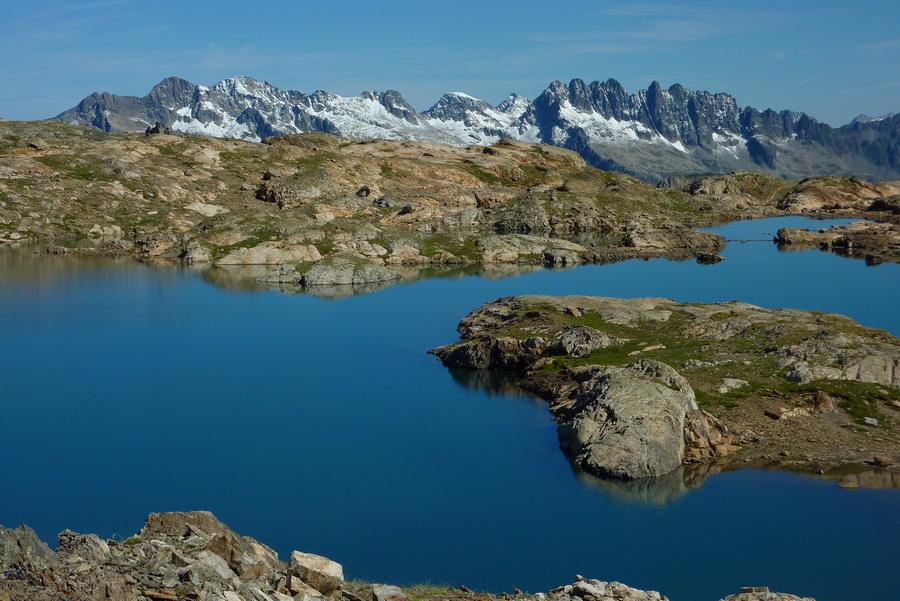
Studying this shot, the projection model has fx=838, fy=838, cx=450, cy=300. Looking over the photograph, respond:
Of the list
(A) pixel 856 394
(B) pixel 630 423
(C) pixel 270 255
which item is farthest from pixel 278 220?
(A) pixel 856 394

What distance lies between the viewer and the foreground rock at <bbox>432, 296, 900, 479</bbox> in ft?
191

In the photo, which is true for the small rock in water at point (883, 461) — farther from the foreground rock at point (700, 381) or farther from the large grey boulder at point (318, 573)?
the large grey boulder at point (318, 573)

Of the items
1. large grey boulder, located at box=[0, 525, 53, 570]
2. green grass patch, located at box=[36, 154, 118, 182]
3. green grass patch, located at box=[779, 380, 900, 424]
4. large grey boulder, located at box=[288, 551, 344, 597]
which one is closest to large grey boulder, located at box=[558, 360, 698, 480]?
green grass patch, located at box=[779, 380, 900, 424]

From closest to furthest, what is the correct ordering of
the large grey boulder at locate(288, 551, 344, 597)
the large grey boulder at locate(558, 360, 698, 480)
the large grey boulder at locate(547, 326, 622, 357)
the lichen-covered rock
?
the large grey boulder at locate(288, 551, 344, 597) < the large grey boulder at locate(558, 360, 698, 480) < the large grey boulder at locate(547, 326, 622, 357) < the lichen-covered rock

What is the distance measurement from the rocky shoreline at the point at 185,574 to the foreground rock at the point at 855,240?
15763cm

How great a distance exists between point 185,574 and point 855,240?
607 ft

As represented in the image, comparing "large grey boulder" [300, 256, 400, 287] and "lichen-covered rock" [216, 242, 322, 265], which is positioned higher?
"lichen-covered rock" [216, 242, 322, 265]

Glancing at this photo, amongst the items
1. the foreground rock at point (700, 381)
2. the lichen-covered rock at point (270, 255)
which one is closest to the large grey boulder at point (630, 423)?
the foreground rock at point (700, 381)

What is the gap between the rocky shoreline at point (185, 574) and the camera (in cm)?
2566

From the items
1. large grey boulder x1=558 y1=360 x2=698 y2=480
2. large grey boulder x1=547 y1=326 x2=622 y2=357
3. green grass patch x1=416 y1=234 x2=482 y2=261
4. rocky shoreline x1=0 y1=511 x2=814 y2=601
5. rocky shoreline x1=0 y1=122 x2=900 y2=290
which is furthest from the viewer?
green grass patch x1=416 y1=234 x2=482 y2=261

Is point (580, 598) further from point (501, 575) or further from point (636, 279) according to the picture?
point (636, 279)

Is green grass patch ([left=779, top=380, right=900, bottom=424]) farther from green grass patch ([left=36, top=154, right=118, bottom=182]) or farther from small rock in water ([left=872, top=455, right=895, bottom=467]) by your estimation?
green grass patch ([left=36, top=154, right=118, bottom=182])

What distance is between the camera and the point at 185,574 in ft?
92.2

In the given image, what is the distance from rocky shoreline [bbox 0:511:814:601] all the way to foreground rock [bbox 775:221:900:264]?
158 meters
